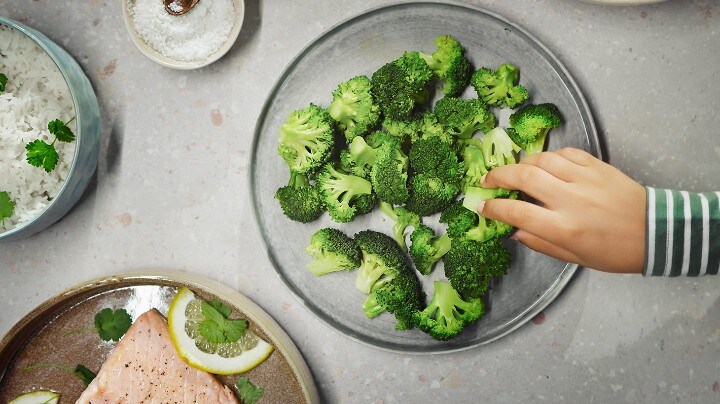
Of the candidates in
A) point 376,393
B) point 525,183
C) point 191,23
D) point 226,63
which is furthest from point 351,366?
point 191,23

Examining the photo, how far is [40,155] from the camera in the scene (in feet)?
5.37

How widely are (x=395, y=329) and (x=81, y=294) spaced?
0.90 m

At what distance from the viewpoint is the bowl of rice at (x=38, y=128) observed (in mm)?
1663

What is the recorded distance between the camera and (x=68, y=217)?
6.16 feet

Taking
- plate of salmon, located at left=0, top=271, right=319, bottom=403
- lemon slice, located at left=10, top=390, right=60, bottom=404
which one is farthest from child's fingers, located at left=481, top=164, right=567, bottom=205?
lemon slice, located at left=10, top=390, right=60, bottom=404

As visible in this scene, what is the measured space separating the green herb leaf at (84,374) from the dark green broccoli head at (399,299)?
2.74ft

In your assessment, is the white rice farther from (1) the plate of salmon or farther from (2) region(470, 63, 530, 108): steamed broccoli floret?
(2) region(470, 63, 530, 108): steamed broccoli floret

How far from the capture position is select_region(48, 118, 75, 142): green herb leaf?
1646 millimetres

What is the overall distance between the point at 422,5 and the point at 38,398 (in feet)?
5.11

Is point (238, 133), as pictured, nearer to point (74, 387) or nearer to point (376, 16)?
point (376, 16)

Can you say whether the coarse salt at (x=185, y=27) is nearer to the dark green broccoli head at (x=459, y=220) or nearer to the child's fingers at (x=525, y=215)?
the dark green broccoli head at (x=459, y=220)

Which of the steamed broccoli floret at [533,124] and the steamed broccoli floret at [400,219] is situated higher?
the steamed broccoli floret at [533,124]

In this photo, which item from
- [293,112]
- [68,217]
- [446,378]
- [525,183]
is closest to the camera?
[525,183]

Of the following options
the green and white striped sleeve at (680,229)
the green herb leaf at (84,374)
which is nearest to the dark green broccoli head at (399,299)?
the green and white striped sleeve at (680,229)
